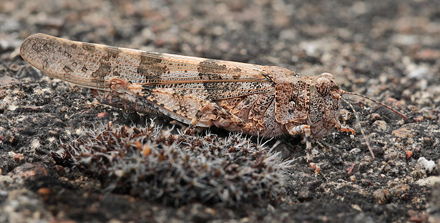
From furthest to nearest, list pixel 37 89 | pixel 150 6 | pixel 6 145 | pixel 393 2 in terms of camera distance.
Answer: pixel 393 2 → pixel 150 6 → pixel 37 89 → pixel 6 145

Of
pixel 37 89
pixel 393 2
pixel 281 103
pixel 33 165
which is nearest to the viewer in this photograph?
pixel 33 165

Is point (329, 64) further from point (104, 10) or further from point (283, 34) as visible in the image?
point (104, 10)

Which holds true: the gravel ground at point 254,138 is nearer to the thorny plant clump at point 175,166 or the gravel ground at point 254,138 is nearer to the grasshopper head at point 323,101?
the thorny plant clump at point 175,166

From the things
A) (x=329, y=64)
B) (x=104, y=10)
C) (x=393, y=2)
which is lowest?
(x=329, y=64)

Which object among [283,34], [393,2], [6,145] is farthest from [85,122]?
[393,2]

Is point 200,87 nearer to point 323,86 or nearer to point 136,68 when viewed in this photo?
point 136,68

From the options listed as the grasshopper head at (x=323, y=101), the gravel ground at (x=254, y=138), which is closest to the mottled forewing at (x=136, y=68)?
the gravel ground at (x=254, y=138)
